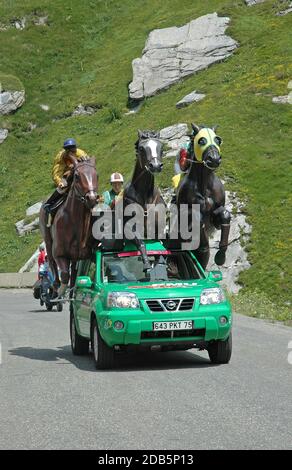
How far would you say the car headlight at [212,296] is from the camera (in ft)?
39.4

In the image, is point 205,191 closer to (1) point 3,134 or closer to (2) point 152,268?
(2) point 152,268

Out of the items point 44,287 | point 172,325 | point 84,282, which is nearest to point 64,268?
point 84,282

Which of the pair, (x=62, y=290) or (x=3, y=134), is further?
(x=3, y=134)

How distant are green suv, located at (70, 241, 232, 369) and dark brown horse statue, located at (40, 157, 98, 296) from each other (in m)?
1.61

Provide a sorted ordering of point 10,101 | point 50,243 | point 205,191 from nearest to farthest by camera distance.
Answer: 1. point 205,191
2. point 50,243
3. point 10,101

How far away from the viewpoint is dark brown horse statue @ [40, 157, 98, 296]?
553 inches

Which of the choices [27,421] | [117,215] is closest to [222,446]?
[27,421]

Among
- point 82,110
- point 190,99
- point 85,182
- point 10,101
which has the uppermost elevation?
point 85,182

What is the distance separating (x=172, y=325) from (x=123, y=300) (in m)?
0.72

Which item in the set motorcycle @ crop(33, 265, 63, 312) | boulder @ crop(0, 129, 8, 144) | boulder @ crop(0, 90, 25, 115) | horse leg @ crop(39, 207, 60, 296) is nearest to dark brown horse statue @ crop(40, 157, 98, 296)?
horse leg @ crop(39, 207, 60, 296)

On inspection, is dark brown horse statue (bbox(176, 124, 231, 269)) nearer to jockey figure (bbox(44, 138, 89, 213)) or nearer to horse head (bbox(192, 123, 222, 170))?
horse head (bbox(192, 123, 222, 170))

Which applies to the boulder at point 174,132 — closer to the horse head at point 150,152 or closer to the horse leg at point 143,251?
the horse head at point 150,152

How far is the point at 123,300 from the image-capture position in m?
11.8
